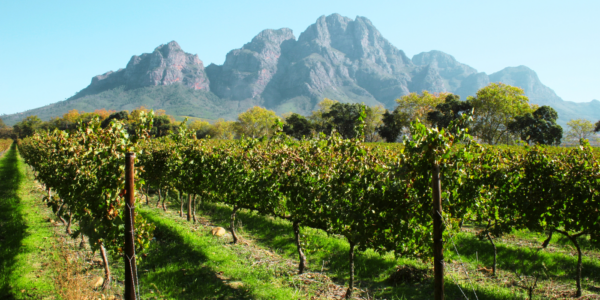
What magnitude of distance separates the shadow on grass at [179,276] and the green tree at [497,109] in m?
52.9

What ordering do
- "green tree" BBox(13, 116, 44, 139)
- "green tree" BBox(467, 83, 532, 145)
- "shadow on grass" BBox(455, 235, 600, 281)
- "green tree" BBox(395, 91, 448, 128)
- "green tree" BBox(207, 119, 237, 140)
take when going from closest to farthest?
"shadow on grass" BBox(455, 235, 600, 281), "green tree" BBox(467, 83, 532, 145), "green tree" BBox(395, 91, 448, 128), "green tree" BBox(13, 116, 44, 139), "green tree" BBox(207, 119, 237, 140)

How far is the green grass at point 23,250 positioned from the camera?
240 inches

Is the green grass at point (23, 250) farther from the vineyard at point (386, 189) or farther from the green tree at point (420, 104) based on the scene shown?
the green tree at point (420, 104)

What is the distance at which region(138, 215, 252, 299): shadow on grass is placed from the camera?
243 inches

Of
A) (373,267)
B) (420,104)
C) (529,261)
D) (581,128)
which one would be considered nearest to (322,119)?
(420,104)

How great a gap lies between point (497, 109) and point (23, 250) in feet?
197

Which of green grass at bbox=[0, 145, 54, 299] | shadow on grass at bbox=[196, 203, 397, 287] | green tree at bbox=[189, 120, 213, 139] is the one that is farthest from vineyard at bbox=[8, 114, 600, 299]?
green tree at bbox=[189, 120, 213, 139]

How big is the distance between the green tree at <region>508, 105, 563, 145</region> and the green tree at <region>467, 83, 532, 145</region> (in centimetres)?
182

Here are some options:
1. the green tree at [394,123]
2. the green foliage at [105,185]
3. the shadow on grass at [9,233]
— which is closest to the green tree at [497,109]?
the green tree at [394,123]

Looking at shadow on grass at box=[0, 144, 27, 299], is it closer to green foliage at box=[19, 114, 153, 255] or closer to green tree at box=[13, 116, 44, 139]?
green foliage at box=[19, 114, 153, 255]

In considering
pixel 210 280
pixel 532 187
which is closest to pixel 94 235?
pixel 210 280

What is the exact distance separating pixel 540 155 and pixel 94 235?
27.4ft

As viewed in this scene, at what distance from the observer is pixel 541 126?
4853 centimetres

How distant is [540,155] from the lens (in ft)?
21.0
